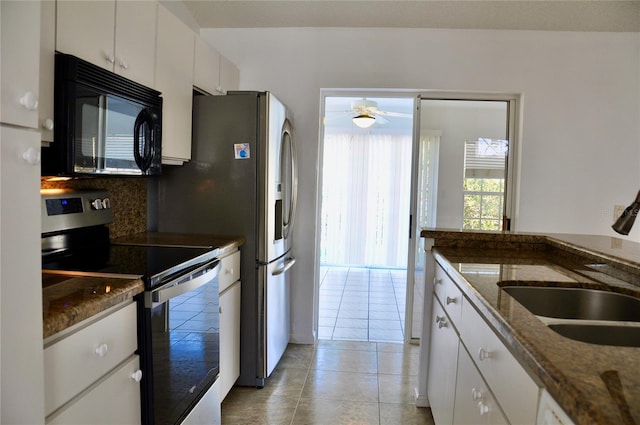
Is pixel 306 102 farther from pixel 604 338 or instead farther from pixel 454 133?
pixel 604 338

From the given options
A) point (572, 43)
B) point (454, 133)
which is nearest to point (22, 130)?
point (454, 133)

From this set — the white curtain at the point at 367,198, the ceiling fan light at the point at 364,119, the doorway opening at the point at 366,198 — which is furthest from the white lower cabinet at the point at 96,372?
the white curtain at the point at 367,198

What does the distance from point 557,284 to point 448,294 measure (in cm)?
47

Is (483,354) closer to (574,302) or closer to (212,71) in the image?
(574,302)

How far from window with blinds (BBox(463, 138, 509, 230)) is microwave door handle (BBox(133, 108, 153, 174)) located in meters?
2.37

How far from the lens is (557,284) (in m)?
1.49

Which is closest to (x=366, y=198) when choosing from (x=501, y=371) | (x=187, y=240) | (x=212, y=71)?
(x=212, y=71)

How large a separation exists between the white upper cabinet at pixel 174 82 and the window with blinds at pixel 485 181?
2.13 m

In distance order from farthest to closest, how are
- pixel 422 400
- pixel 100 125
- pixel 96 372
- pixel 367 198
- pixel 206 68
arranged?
pixel 367 198, pixel 206 68, pixel 422 400, pixel 100 125, pixel 96 372

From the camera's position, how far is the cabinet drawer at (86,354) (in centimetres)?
102

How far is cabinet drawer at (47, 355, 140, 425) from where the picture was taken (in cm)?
110

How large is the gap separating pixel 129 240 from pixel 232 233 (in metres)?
0.56

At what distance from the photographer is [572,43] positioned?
9.93 feet

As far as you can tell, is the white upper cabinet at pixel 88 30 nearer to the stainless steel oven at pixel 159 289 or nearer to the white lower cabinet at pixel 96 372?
the stainless steel oven at pixel 159 289
